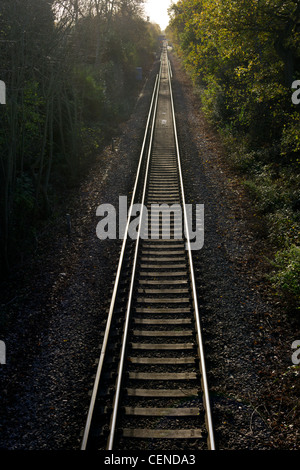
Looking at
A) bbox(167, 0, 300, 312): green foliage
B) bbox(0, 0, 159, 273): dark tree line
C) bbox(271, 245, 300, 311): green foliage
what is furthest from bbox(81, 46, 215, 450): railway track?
bbox(0, 0, 159, 273): dark tree line

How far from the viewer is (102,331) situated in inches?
266

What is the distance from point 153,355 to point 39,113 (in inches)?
410

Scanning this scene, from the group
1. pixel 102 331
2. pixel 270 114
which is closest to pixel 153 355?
pixel 102 331

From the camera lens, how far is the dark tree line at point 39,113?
8.29 meters

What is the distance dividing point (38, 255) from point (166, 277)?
3.76 metres

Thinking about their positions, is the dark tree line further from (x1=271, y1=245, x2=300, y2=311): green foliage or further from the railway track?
(x1=271, y1=245, x2=300, y2=311): green foliage

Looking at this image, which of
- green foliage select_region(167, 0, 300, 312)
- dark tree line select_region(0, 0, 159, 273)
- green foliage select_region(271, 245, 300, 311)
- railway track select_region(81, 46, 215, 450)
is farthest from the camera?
green foliage select_region(167, 0, 300, 312)

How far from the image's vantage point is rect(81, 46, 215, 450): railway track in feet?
16.3

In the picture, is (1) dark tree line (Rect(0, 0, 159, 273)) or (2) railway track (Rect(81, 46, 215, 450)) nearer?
(2) railway track (Rect(81, 46, 215, 450))

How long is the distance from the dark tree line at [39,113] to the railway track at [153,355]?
3.33m

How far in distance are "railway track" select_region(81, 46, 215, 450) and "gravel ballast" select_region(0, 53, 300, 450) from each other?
0.85 feet

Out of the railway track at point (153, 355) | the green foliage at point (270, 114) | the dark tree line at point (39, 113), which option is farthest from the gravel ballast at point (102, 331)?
the dark tree line at point (39, 113)

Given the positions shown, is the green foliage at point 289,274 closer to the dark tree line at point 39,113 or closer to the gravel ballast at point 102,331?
the gravel ballast at point 102,331
